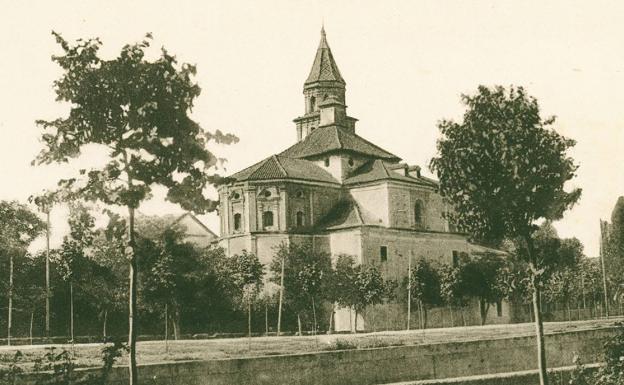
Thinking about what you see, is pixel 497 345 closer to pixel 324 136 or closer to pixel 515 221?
pixel 515 221

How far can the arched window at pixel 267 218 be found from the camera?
5681cm

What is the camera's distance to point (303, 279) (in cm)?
5047

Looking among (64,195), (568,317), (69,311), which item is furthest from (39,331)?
(568,317)

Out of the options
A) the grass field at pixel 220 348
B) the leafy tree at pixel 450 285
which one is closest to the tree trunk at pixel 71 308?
the grass field at pixel 220 348

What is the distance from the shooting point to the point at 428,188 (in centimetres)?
6091

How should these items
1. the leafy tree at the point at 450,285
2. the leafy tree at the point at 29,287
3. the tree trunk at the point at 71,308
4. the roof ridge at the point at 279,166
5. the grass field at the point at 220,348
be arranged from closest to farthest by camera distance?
the grass field at the point at 220,348 → the tree trunk at the point at 71,308 → the leafy tree at the point at 29,287 → the leafy tree at the point at 450,285 → the roof ridge at the point at 279,166

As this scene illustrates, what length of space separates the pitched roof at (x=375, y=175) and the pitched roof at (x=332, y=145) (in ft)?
4.79

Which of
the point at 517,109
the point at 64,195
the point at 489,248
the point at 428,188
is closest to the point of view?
the point at 64,195

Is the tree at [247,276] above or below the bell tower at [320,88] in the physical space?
below

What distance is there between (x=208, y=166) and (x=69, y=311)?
35.9m

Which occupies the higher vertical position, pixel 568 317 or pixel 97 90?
pixel 97 90

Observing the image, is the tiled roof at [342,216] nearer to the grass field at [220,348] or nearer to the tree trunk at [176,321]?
the tree trunk at [176,321]

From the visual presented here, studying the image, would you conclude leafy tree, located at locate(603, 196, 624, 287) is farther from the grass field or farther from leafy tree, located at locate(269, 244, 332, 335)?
the grass field

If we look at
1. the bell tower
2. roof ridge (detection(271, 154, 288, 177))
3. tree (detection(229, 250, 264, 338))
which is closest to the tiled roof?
roof ridge (detection(271, 154, 288, 177))
